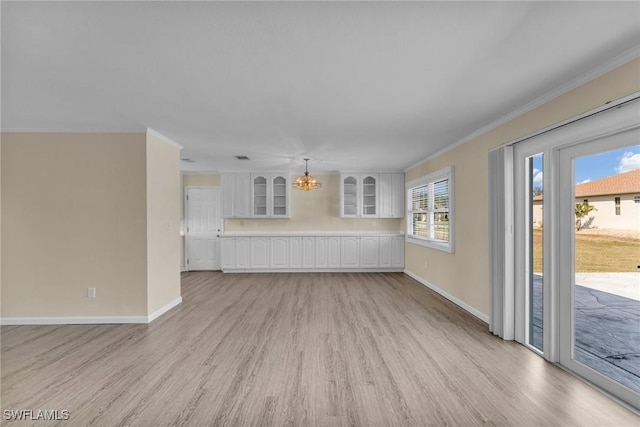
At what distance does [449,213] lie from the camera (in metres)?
4.76

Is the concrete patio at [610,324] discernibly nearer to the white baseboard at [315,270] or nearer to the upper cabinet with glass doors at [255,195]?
the white baseboard at [315,270]

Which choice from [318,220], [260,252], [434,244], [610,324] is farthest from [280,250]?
[610,324]

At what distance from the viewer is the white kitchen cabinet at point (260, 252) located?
7.14 m

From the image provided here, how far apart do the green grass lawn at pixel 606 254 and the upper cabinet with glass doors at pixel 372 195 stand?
15.7 feet

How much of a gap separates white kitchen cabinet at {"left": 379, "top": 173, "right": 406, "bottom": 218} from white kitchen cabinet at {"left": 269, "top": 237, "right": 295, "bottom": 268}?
2560 mm

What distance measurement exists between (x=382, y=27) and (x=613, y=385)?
123 inches

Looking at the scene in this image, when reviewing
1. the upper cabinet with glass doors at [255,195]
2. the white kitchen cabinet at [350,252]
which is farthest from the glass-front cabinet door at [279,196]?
the white kitchen cabinet at [350,252]

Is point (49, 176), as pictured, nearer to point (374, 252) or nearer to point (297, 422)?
point (297, 422)

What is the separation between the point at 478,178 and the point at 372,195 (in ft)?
11.6

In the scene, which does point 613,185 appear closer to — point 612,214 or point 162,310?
point 612,214

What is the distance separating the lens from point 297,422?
1950 mm

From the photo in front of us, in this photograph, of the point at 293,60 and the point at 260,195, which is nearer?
the point at 293,60

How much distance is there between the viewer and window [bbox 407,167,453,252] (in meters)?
4.92

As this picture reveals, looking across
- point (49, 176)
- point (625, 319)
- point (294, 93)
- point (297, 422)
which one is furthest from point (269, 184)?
point (625, 319)
